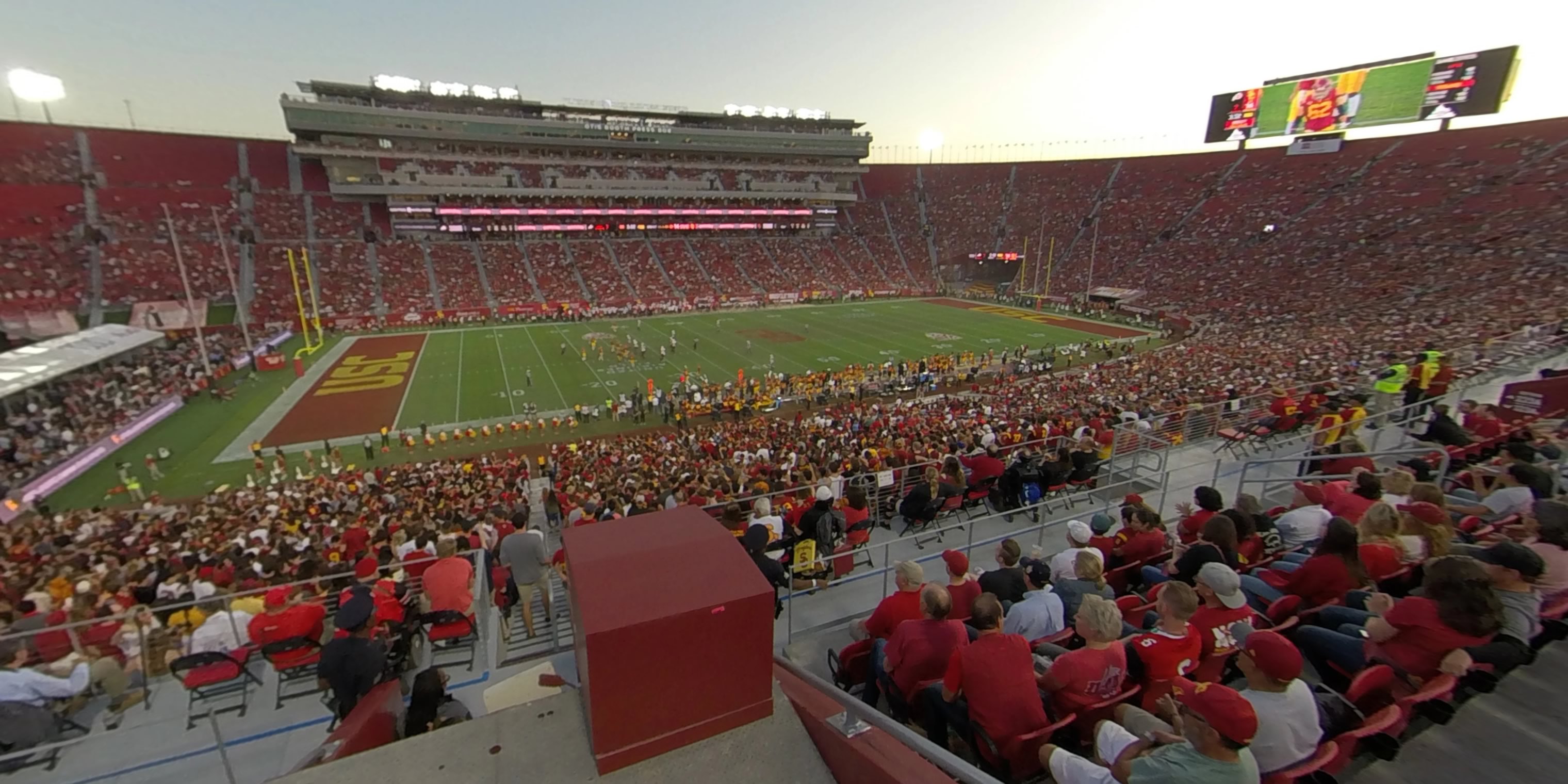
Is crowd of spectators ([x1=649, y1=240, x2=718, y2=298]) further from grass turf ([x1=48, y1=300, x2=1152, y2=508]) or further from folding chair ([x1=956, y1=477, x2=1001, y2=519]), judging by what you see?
folding chair ([x1=956, y1=477, x2=1001, y2=519])

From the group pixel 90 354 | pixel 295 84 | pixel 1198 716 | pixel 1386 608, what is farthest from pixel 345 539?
pixel 295 84

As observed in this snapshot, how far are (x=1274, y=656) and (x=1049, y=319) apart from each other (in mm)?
51965

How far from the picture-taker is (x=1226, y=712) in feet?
8.11

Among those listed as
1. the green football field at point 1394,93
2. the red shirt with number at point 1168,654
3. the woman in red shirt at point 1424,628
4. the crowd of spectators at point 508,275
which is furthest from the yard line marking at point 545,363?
the green football field at point 1394,93

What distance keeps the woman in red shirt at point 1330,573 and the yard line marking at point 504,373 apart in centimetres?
2560

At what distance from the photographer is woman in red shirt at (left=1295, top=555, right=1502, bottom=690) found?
323 centimetres

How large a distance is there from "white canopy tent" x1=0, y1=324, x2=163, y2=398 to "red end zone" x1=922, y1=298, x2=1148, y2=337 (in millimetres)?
51630

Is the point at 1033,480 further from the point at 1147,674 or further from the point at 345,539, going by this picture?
the point at 345,539

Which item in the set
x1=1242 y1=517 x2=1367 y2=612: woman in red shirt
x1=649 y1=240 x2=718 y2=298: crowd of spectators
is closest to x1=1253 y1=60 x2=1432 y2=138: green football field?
x1=649 y1=240 x2=718 y2=298: crowd of spectators

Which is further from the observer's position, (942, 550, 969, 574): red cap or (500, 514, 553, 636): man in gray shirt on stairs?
(500, 514, 553, 636): man in gray shirt on stairs

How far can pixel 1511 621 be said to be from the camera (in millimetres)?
3693

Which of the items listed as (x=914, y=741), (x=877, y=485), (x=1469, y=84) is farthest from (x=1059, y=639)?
(x=1469, y=84)

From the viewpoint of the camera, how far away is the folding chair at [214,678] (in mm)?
5375

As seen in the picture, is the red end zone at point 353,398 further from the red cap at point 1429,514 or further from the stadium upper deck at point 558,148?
the stadium upper deck at point 558,148
